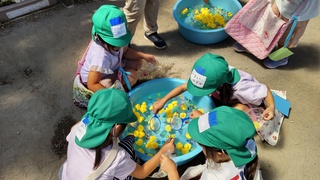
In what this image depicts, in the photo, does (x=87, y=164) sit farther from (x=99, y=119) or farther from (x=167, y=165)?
(x=167, y=165)

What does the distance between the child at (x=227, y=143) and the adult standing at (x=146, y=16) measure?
144cm

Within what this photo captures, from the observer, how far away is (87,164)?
171 centimetres

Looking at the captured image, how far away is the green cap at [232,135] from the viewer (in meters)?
1.49

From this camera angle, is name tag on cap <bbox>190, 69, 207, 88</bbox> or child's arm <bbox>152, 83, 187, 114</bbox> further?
child's arm <bbox>152, 83, 187, 114</bbox>

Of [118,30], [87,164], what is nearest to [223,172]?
[87,164]

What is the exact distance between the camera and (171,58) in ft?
10.5

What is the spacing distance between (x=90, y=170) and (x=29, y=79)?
1635 mm

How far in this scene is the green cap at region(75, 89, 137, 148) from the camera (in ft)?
5.32

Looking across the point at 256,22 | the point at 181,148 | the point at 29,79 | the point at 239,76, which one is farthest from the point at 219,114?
the point at 29,79

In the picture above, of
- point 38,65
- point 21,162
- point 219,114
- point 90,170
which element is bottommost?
point 21,162

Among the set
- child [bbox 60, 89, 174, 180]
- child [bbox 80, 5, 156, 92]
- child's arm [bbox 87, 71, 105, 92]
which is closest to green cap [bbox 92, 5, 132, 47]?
child [bbox 80, 5, 156, 92]

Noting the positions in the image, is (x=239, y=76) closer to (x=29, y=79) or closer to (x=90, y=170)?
(x=90, y=170)

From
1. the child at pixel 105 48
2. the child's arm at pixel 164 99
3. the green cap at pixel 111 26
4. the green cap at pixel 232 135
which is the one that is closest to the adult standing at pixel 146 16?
the child at pixel 105 48

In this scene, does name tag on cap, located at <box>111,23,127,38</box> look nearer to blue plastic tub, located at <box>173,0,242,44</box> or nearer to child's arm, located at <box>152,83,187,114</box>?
child's arm, located at <box>152,83,187,114</box>
